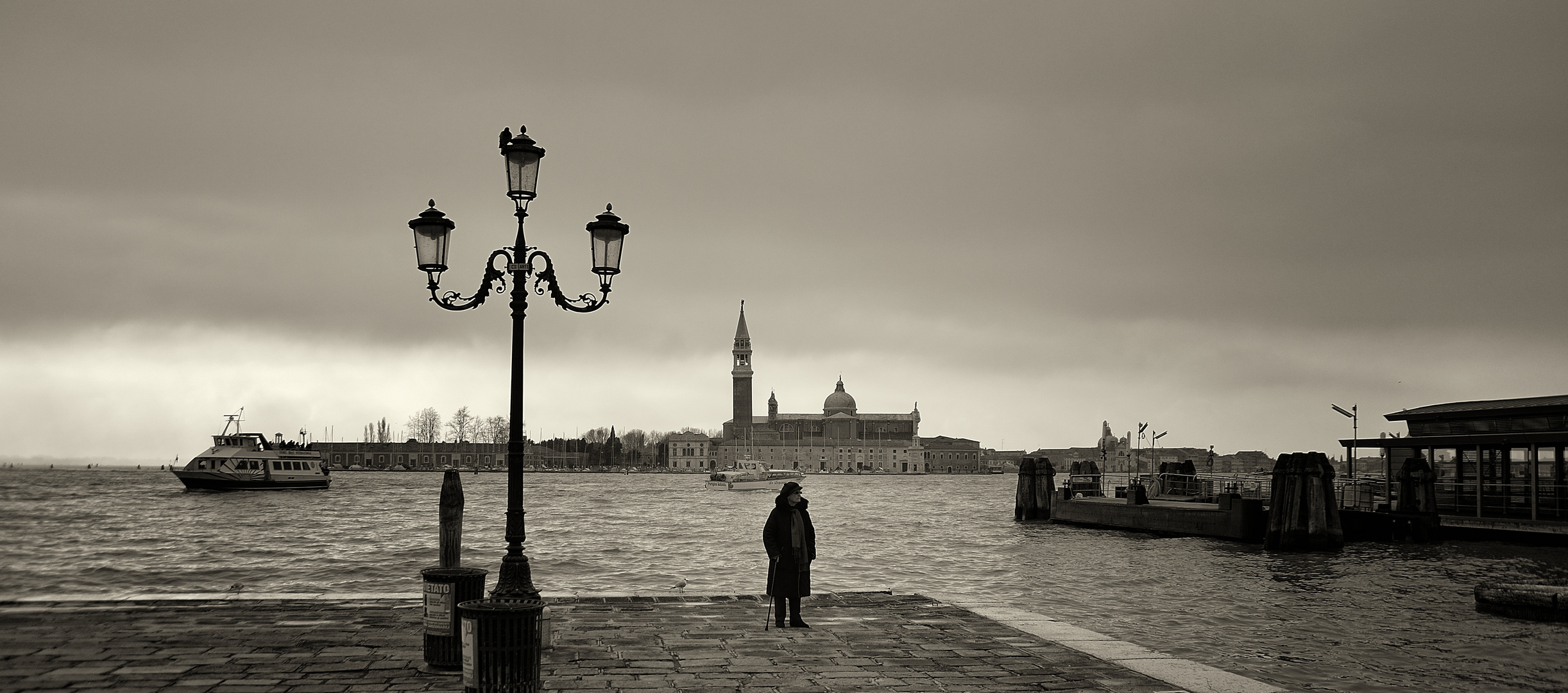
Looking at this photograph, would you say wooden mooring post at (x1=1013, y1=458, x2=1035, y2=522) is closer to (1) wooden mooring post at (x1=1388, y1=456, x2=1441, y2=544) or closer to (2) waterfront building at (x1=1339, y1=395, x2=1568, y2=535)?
(2) waterfront building at (x1=1339, y1=395, x2=1568, y2=535)

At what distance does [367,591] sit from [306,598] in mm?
7183

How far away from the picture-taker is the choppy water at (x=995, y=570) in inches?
611

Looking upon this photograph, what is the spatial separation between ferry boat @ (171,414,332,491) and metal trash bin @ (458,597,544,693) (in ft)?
283

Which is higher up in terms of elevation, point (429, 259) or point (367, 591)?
point (429, 259)

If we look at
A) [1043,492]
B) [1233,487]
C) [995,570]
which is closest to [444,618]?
[995,570]

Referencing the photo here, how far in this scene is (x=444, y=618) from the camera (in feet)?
32.9

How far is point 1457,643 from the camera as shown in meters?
16.8

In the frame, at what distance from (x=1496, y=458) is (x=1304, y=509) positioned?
11.1m

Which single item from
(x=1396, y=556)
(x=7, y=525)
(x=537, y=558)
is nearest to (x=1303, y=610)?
(x=1396, y=556)

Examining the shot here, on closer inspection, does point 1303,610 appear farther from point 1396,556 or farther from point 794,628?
point 1396,556

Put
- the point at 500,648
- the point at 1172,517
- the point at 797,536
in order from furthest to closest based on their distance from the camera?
the point at 1172,517, the point at 797,536, the point at 500,648

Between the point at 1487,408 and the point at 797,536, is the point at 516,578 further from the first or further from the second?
the point at 1487,408

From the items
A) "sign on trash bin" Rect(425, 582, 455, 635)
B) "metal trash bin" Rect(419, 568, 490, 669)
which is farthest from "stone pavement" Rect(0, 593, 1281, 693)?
"sign on trash bin" Rect(425, 582, 455, 635)

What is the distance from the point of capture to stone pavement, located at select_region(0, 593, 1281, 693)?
955 centimetres
